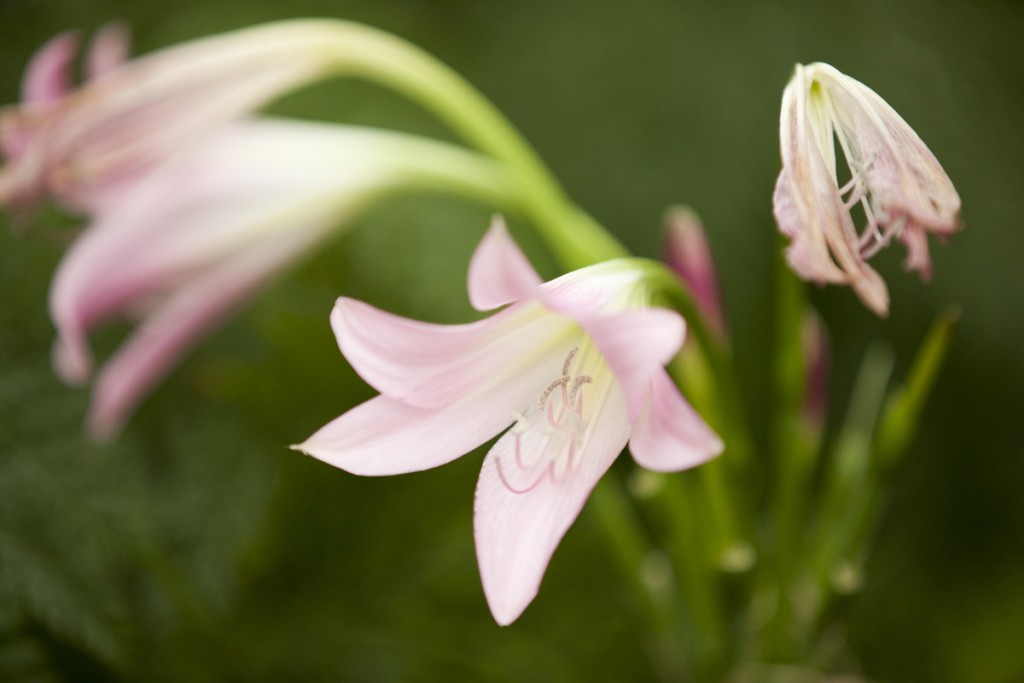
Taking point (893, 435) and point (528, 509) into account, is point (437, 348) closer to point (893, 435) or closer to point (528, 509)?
point (528, 509)

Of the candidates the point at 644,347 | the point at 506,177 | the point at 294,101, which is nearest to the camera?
the point at 644,347

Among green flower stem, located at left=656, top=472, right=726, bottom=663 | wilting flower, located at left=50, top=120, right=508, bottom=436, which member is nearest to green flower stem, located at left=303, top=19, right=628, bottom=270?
wilting flower, located at left=50, top=120, right=508, bottom=436

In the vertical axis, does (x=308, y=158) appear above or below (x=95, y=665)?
above

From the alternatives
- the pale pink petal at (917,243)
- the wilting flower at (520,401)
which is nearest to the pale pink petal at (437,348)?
the wilting flower at (520,401)

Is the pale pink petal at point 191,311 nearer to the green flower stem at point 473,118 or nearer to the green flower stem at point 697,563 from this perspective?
the green flower stem at point 473,118

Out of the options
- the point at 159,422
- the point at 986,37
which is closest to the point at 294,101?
the point at 159,422

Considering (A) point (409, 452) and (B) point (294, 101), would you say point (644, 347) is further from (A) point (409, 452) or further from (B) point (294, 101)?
(B) point (294, 101)
